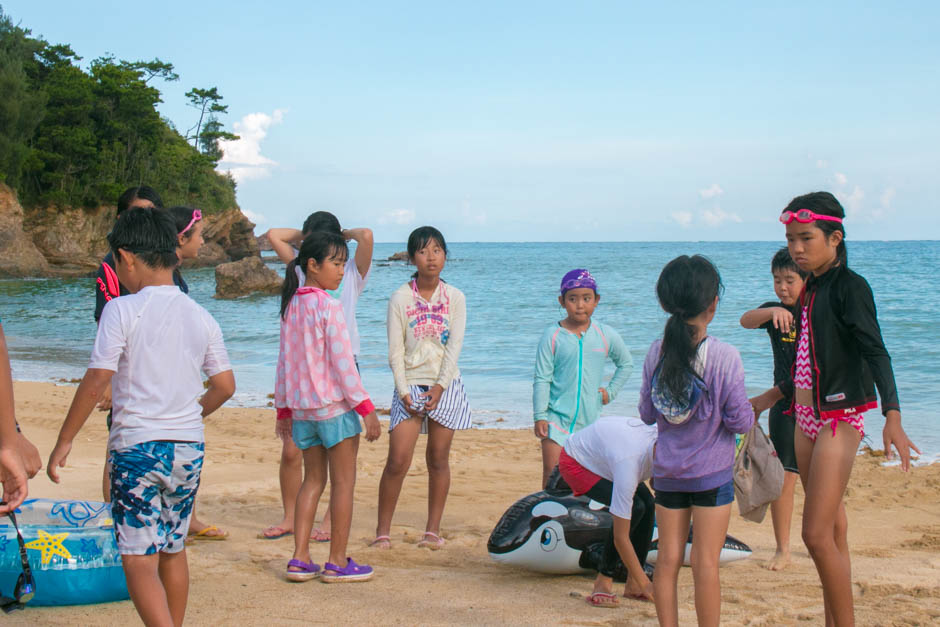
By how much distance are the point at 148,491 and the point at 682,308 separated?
2.11 m

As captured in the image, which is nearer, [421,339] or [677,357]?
[677,357]

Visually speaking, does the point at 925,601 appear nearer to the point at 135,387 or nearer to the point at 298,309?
the point at 298,309

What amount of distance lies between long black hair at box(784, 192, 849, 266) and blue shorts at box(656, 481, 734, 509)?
3.42 ft

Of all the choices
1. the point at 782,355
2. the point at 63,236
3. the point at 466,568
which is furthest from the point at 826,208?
the point at 63,236

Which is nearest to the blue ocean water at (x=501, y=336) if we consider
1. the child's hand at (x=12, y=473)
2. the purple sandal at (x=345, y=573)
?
the purple sandal at (x=345, y=573)

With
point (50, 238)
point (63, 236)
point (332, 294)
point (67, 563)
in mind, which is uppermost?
point (63, 236)

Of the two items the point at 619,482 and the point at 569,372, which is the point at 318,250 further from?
the point at 619,482

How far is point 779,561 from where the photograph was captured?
468 cm

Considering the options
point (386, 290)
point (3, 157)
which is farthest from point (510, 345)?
point (3, 157)

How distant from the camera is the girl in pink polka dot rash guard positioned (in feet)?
13.6

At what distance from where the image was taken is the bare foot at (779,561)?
15.3 feet

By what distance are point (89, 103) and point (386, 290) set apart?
65.6 feet

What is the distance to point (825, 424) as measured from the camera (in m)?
3.23

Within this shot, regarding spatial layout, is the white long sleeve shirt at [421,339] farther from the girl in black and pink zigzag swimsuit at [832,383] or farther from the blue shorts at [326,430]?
the girl in black and pink zigzag swimsuit at [832,383]
